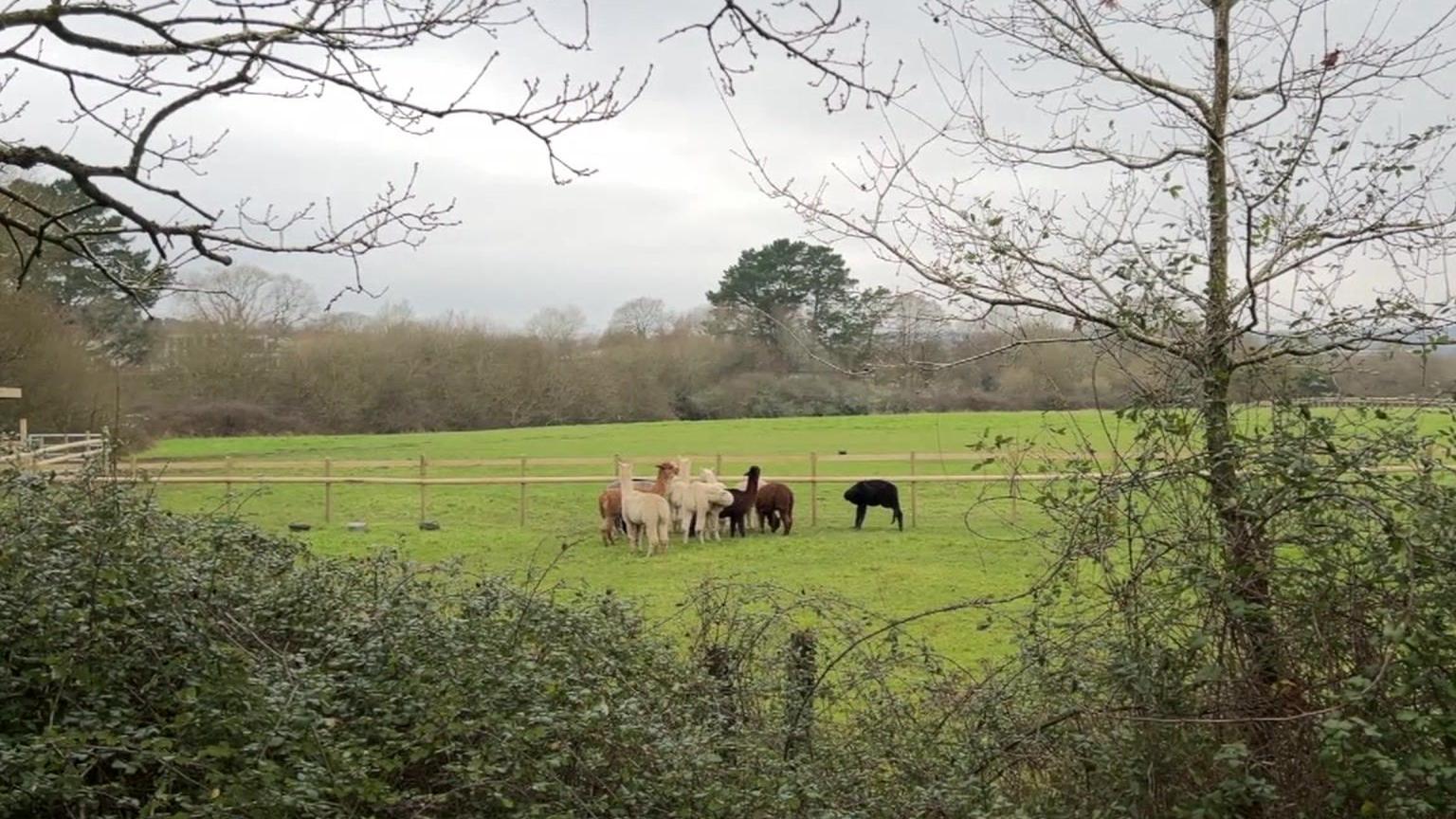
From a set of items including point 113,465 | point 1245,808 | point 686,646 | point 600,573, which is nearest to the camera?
point 1245,808

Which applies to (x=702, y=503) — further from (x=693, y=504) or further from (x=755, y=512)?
(x=755, y=512)

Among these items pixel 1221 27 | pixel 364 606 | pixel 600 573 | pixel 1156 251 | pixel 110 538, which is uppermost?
pixel 1221 27

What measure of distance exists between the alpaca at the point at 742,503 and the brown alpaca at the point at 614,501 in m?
1.17

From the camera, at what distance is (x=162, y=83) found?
4.26m

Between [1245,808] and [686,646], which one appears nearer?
[1245,808]

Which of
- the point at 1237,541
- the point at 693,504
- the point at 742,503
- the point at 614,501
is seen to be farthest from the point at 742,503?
the point at 1237,541

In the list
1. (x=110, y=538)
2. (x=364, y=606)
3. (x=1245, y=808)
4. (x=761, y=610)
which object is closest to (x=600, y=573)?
(x=761, y=610)

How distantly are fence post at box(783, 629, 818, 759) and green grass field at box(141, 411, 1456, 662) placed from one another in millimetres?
1052

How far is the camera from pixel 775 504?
18.1 metres

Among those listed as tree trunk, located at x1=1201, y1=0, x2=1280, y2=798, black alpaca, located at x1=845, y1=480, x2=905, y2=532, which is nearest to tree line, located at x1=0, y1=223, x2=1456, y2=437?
tree trunk, located at x1=1201, y1=0, x2=1280, y2=798

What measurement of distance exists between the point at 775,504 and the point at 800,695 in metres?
13.3

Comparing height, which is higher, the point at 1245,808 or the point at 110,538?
the point at 110,538

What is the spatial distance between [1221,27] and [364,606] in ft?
15.2

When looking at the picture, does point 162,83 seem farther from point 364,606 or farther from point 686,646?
point 686,646
